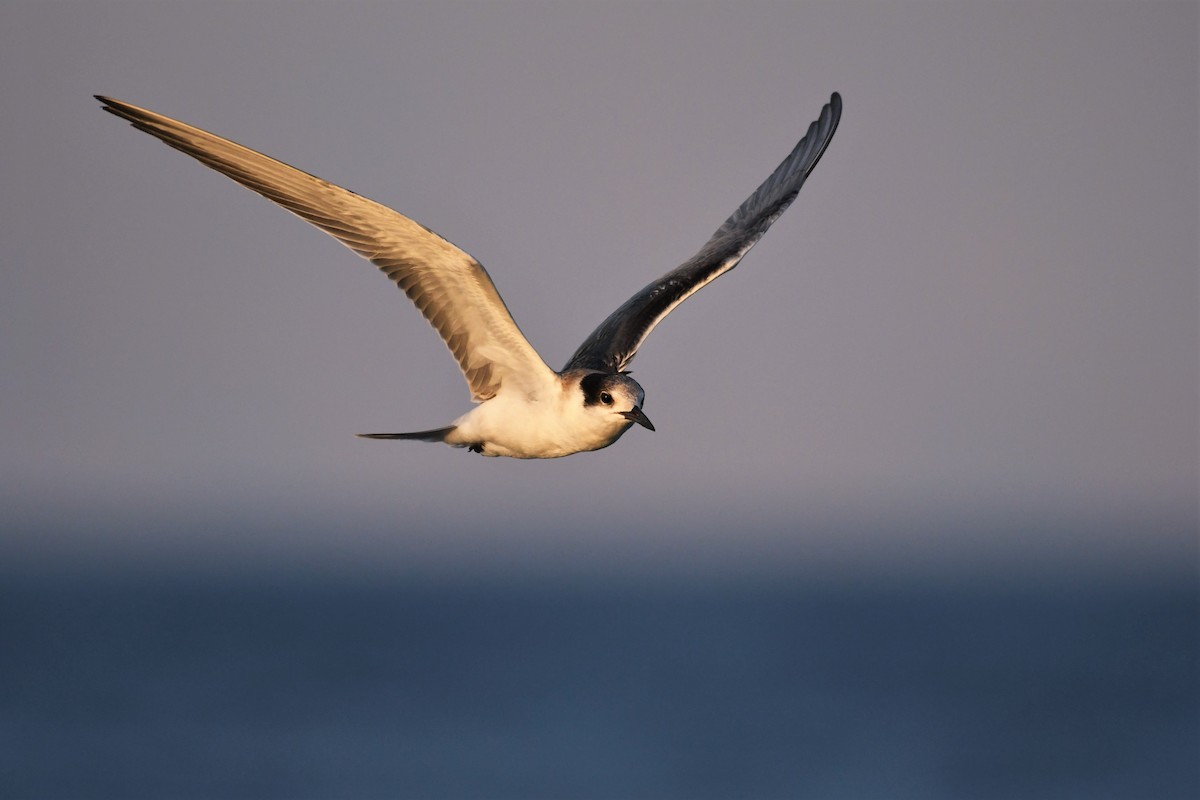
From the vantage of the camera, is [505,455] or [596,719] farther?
[596,719]

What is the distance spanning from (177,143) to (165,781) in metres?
52.9

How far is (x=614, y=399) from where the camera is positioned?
37.6ft

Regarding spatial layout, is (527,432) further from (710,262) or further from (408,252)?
(710,262)

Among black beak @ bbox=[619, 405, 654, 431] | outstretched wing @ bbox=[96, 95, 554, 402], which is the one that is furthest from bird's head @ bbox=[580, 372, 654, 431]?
outstretched wing @ bbox=[96, 95, 554, 402]

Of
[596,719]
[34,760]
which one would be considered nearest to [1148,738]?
[596,719]

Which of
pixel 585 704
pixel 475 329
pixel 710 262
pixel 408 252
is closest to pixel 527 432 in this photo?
pixel 475 329

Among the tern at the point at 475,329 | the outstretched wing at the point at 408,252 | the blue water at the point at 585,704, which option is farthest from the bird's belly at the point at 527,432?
the blue water at the point at 585,704

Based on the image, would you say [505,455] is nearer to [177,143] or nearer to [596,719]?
[177,143]

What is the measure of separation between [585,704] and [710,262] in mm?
63207

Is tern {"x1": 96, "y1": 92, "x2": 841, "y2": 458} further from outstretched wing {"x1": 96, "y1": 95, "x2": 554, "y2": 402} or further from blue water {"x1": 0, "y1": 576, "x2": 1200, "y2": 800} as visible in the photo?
blue water {"x1": 0, "y1": 576, "x2": 1200, "y2": 800}

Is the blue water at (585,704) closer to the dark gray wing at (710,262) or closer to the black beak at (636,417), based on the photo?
the dark gray wing at (710,262)

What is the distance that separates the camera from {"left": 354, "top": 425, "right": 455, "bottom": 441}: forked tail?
481 inches

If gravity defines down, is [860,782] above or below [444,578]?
below

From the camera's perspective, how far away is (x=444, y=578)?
613 ft
